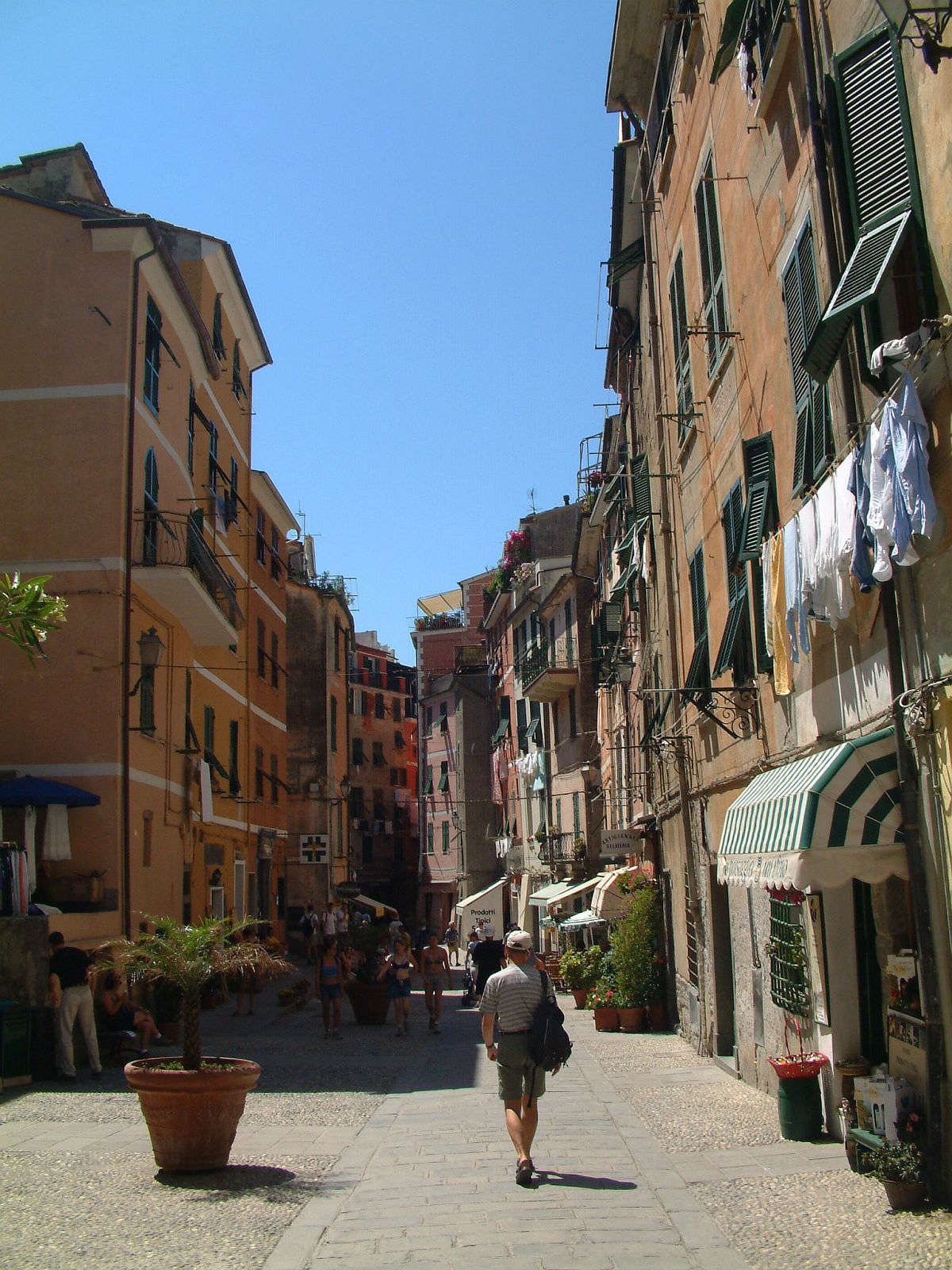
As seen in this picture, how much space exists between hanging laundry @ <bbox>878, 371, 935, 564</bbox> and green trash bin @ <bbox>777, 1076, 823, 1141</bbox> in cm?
463

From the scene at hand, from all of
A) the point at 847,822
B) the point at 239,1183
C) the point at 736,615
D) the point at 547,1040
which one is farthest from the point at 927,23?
the point at 239,1183

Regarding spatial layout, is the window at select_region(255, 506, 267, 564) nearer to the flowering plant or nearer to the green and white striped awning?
the flowering plant

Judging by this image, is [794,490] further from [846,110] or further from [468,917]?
[468,917]

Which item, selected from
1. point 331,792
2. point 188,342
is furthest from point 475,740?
point 188,342

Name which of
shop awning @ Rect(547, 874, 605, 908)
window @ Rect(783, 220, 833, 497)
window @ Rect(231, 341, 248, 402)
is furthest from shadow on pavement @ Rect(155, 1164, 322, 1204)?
window @ Rect(231, 341, 248, 402)

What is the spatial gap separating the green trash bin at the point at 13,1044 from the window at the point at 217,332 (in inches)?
735

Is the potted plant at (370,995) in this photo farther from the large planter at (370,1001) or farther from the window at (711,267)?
the window at (711,267)

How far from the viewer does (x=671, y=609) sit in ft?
58.6

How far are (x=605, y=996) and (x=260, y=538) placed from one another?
18.2 meters

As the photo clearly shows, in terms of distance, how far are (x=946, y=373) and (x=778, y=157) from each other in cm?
455

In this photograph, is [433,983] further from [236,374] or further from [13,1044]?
[236,374]

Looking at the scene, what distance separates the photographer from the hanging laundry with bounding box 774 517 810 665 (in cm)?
888

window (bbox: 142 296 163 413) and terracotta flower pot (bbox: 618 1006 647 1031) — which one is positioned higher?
window (bbox: 142 296 163 413)

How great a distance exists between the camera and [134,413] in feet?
69.3
